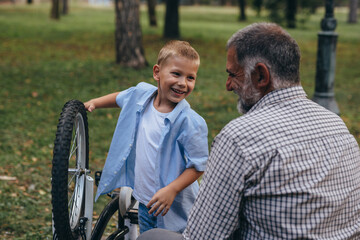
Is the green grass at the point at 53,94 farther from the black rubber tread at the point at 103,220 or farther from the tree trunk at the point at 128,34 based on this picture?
the black rubber tread at the point at 103,220

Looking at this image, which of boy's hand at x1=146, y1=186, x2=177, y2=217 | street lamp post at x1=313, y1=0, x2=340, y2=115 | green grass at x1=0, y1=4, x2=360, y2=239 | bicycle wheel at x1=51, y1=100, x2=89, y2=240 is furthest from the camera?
street lamp post at x1=313, y1=0, x2=340, y2=115

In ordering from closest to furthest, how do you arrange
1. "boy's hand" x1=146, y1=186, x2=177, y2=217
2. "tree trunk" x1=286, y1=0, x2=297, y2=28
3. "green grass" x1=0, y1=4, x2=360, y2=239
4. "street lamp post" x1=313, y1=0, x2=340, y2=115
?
"boy's hand" x1=146, y1=186, x2=177, y2=217 → "green grass" x1=0, y1=4, x2=360, y2=239 → "street lamp post" x1=313, y1=0, x2=340, y2=115 → "tree trunk" x1=286, y1=0, x2=297, y2=28

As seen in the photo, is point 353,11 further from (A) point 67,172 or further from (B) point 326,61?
(A) point 67,172

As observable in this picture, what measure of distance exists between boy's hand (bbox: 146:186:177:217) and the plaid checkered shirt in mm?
564

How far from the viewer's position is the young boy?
277 cm

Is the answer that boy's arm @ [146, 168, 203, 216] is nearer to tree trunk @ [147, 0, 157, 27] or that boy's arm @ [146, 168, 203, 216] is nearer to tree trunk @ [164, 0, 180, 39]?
tree trunk @ [164, 0, 180, 39]

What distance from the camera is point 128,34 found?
1123 centimetres

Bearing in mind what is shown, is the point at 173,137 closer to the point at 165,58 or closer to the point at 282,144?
the point at 165,58

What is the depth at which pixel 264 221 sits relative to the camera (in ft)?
6.35

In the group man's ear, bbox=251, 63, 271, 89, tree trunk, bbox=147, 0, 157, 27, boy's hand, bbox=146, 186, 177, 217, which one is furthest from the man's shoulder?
tree trunk, bbox=147, 0, 157, 27

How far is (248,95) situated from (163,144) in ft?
2.57

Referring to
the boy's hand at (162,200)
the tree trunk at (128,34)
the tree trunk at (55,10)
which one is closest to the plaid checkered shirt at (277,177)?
the boy's hand at (162,200)

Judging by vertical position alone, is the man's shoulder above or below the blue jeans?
above

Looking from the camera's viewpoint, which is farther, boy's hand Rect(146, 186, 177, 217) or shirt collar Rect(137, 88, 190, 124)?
shirt collar Rect(137, 88, 190, 124)
